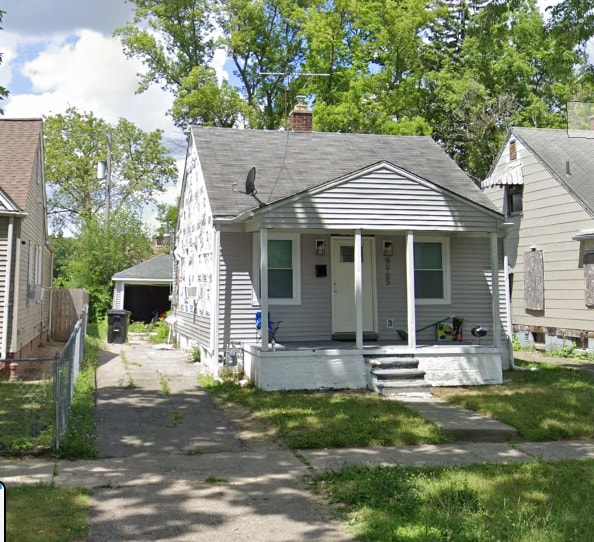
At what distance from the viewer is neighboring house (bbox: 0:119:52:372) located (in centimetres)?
1206

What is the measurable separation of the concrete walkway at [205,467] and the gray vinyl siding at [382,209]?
3387 mm

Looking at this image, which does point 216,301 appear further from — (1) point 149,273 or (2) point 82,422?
(1) point 149,273

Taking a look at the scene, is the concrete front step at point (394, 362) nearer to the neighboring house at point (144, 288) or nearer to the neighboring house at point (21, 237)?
the neighboring house at point (21, 237)

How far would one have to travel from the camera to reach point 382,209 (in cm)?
1167

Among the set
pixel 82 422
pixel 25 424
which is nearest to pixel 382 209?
Answer: pixel 82 422

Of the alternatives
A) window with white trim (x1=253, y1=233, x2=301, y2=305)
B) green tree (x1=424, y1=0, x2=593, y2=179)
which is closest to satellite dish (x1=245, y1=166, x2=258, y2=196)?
window with white trim (x1=253, y1=233, x2=301, y2=305)

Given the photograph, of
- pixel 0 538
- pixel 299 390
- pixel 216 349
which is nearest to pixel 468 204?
pixel 299 390

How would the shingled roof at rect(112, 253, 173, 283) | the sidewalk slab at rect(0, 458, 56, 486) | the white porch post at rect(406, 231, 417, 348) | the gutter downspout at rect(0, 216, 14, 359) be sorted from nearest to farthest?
the sidewalk slab at rect(0, 458, 56, 486) → the white porch post at rect(406, 231, 417, 348) → the gutter downspout at rect(0, 216, 14, 359) → the shingled roof at rect(112, 253, 173, 283)

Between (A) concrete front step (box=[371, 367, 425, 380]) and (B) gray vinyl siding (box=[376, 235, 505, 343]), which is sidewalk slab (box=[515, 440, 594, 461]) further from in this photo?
(B) gray vinyl siding (box=[376, 235, 505, 343])

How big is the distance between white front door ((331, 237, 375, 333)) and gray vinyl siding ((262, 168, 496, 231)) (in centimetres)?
193

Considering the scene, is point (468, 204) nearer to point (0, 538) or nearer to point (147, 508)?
point (147, 508)

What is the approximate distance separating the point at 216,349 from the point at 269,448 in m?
5.12

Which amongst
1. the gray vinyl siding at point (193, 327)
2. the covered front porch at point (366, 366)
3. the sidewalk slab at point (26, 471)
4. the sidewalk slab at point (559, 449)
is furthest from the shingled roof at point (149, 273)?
the sidewalk slab at point (559, 449)

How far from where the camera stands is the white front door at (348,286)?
43.7 ft
